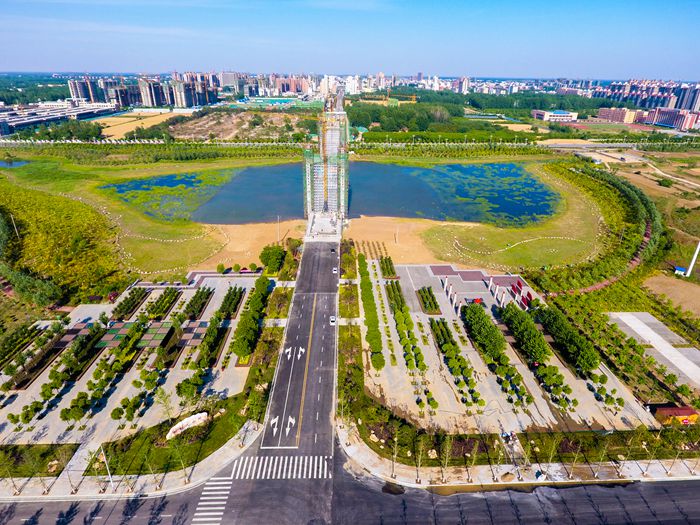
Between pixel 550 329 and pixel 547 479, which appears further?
pixel 550 329

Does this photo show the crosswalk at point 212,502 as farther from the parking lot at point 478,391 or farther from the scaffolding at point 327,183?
the scaffolding at point 327,183

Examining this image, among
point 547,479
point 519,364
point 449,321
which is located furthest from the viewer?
point 449,321

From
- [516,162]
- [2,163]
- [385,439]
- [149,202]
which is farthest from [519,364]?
[2,163]

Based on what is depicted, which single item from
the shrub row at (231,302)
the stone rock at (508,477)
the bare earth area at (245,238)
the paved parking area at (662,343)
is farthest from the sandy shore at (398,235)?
the stone rock at (508,477)

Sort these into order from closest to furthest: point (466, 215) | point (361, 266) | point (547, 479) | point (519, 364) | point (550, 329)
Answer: point (547, 479) → point (519, 364) → point (550, 329) → point (361, 266) → point (466, 215)

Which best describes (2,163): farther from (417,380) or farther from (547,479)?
(547,479)

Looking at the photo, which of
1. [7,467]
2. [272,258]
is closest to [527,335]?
[272,258]

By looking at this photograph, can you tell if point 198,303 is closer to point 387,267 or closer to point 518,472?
point 387,267

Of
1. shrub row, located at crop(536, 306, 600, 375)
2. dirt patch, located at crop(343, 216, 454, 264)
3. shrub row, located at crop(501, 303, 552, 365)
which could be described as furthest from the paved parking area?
dirt patch, located at crop(343, 216, 454, 264)
